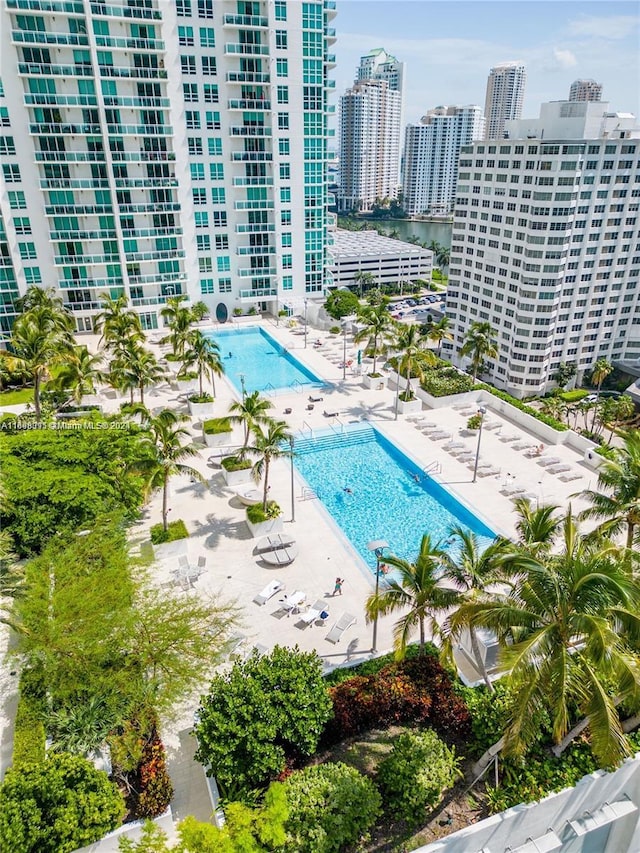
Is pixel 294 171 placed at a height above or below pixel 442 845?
above

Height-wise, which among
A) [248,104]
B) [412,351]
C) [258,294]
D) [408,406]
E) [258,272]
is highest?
[248,104]

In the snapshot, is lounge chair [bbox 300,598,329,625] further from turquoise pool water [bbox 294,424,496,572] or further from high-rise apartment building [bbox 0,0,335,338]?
high-rise apartment building [bbox 0,0,335,338]

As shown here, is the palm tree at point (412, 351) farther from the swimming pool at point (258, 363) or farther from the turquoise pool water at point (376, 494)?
the swimming pool at point (258, 363)

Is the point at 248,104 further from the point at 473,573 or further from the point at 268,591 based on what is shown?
the point at 473,573

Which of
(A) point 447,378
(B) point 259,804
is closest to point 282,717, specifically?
(B) point 259,804

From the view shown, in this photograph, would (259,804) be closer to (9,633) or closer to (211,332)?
(9,633)

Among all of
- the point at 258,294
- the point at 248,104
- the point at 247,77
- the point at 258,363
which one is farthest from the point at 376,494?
the point at 247,77
